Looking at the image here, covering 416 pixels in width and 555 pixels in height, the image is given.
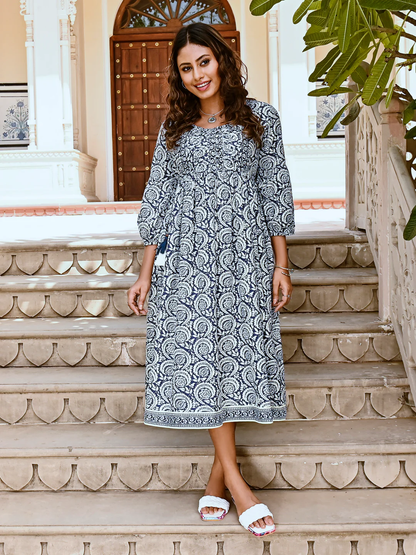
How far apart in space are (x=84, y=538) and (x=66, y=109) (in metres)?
7.24

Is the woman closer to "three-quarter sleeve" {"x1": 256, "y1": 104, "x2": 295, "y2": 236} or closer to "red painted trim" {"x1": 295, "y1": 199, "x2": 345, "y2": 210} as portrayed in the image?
"three-quarter sleeve" {"x1": 256, "y1": 104, "x2": 295, "y2": 236}

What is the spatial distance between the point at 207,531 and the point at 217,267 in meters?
0.85

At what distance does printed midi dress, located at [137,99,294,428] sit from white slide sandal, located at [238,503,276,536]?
279mm

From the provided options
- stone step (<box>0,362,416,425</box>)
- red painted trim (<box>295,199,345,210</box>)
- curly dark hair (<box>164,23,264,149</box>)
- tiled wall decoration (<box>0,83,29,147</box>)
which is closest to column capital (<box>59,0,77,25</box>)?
tiled wall decoration (<box>0,83,29,147</box>)

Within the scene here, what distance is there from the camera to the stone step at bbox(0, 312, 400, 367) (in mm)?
2824

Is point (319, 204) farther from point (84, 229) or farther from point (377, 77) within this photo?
point (377, 77)

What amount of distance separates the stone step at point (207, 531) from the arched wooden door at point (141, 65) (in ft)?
24.5

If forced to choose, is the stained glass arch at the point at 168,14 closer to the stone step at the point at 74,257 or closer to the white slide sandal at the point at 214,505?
the stone step at the point at 74,257

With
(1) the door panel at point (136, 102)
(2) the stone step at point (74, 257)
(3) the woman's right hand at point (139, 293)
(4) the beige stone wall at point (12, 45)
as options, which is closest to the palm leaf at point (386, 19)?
(3) the woman's right hand at point (139, 293)

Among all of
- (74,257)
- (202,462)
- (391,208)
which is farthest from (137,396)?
(391,208)

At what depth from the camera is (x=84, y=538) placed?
203cm

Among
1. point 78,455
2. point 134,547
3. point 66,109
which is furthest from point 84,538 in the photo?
point 66,109

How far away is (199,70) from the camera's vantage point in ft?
6.48

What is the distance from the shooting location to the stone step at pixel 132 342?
111 inches
